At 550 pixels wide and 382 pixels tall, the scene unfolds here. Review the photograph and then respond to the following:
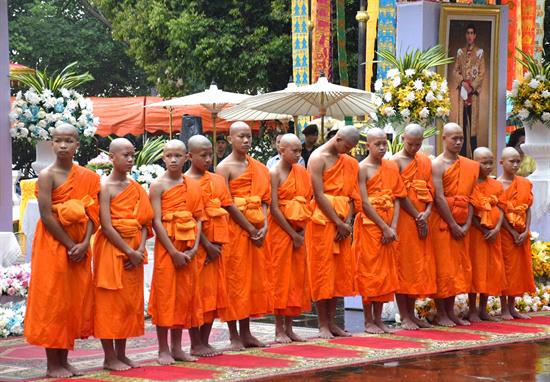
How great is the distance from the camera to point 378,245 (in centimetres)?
1098

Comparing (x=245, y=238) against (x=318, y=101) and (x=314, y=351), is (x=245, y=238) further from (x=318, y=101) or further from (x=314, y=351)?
(x=318, y=101)

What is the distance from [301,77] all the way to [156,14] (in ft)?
35.7

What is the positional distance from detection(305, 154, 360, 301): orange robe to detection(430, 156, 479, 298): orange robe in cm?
102

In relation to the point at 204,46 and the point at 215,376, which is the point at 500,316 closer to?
the point at 215,376

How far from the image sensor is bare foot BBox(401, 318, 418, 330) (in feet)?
36.8

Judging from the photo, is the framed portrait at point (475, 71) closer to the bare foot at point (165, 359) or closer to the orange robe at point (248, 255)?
the orange robe at point (248, 255)

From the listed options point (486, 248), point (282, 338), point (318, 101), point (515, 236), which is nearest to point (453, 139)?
point (486, 248)

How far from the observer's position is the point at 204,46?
28.4m

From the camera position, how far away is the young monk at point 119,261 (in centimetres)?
903

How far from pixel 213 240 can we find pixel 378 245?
185 centimetres

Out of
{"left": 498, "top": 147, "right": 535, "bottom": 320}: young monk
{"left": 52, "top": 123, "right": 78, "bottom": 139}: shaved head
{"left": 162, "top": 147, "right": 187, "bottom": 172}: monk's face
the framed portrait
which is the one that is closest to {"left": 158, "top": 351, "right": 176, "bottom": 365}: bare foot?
{"left": 162, "top": 147, "right": 187, "bottom": 172}: monk's face

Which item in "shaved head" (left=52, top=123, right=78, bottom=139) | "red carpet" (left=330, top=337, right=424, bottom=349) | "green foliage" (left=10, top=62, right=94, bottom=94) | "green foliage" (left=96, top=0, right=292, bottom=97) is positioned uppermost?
"green foliage" (left=96, top=0, right=292, bottom=97)

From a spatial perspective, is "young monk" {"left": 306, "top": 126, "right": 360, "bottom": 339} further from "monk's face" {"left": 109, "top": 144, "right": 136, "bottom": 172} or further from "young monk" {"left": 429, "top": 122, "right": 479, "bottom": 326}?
"monk's face" {"left": 109, "top": 144, "right": 136, "bottom": 172}

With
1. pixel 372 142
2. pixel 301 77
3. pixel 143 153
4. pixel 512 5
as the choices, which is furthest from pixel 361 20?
pixel 372 142
